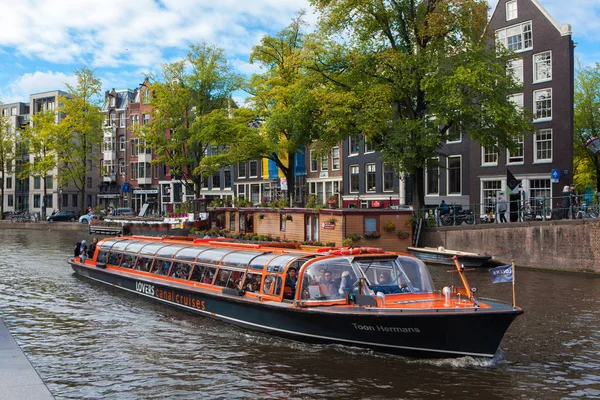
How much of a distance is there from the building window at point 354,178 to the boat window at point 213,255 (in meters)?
31.6

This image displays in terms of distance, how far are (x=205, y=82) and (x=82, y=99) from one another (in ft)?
62.1

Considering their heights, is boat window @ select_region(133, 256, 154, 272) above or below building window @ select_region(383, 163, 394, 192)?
below

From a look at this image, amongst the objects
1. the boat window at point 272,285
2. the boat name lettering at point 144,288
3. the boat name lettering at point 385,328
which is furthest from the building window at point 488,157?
the boat name lettering at point 385,328

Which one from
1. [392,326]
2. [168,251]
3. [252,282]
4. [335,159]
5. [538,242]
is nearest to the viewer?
[392,326]

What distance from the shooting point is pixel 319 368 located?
468 inches

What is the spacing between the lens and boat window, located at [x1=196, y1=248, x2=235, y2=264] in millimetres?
17150

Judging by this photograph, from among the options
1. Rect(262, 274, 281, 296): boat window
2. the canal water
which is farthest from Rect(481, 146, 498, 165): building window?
Rect(262, 274, 281, 296): boat window

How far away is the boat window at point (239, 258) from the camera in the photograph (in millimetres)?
15861

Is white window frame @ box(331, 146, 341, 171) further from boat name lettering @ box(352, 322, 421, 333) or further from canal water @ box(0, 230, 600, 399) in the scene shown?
boat name lettering @ box(352, 322, 421, 333)

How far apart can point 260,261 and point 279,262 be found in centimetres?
92

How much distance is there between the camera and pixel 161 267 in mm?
19891

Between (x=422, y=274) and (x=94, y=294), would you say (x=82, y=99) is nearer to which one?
(x=94, y=294)

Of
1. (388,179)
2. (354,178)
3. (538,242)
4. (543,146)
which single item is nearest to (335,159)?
(354,178)

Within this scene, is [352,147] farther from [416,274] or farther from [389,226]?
[416,274]
